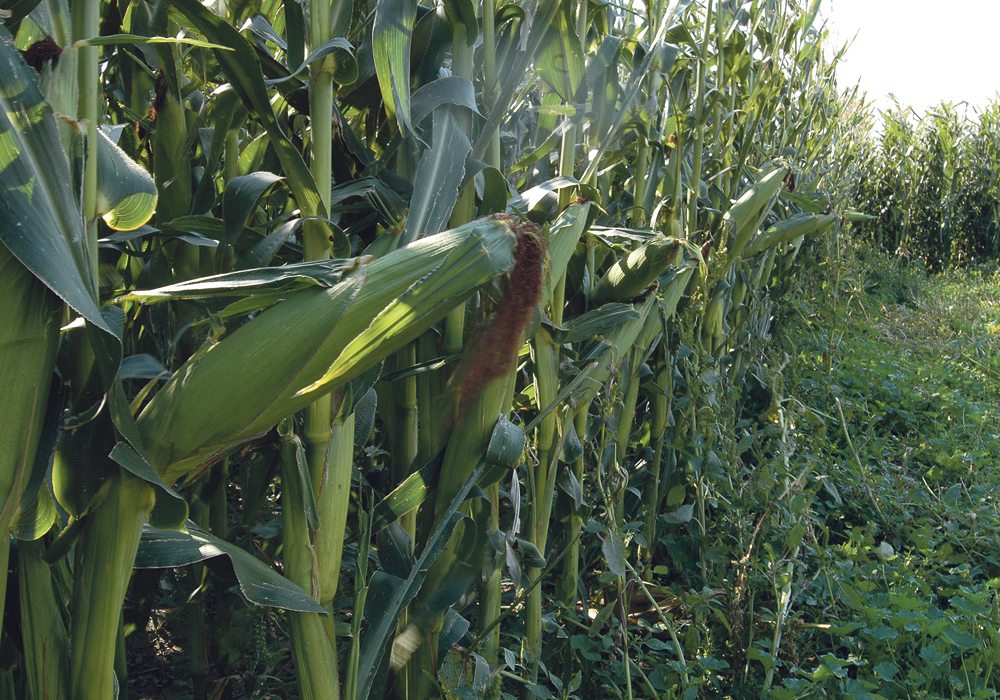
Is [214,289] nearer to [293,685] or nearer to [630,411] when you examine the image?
[293,685]

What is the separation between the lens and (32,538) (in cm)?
90

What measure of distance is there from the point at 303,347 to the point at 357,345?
65mm

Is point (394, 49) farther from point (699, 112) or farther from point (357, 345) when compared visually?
point (699, 112)

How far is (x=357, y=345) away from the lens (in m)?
0.93

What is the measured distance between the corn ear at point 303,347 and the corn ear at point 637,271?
823 millimetres

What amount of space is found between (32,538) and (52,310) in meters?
0.25

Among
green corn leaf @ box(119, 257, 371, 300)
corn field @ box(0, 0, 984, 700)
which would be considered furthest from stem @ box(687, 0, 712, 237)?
green corn leaf @ box(119, 257, 371, 300)

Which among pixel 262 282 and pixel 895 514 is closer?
pixel 262 282

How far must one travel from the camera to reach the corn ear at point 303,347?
88 centimetres

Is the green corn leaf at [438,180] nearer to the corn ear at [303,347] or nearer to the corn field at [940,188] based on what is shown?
the corn ear at [303,347]

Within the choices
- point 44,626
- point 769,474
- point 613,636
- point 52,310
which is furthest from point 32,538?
point 769,474

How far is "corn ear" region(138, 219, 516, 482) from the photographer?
34.8 inches

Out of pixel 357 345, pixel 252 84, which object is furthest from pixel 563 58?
pixel 357 345

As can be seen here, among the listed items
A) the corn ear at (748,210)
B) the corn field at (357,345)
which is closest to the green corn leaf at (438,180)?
the corn field at (357,345)
